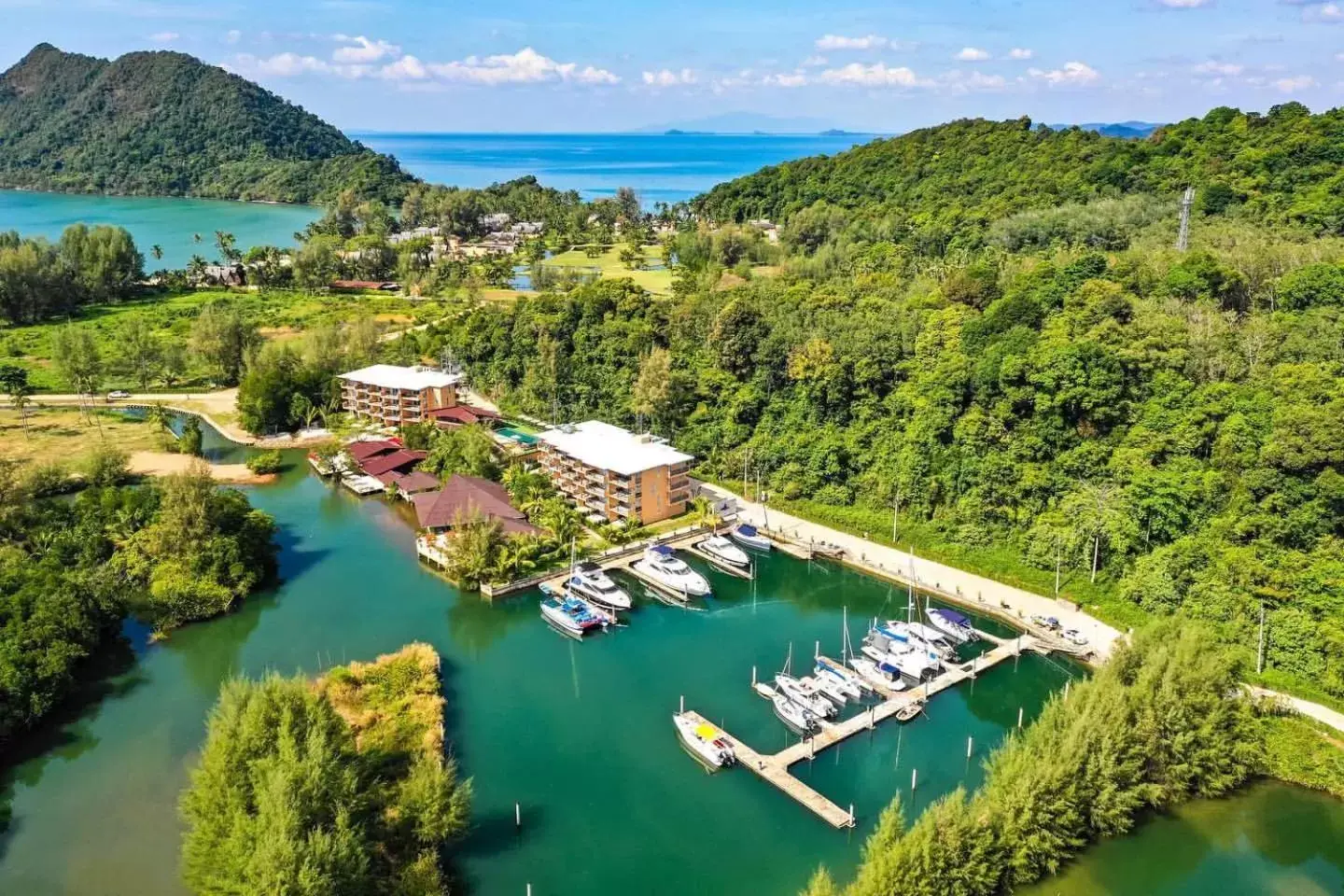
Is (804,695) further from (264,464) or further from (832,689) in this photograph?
(264,464)

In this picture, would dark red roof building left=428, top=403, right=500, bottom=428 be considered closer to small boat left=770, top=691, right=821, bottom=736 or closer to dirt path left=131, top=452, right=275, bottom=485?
dirt path left=131, top=452, right=275, bottom=485

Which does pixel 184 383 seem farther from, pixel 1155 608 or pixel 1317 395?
pixel 1317 395

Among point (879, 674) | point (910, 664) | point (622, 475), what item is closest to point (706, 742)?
point (879, 674)

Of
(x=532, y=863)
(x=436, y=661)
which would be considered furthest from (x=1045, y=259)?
(x=532, y=863)

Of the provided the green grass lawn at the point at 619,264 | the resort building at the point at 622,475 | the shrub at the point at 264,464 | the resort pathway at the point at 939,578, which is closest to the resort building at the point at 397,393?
the shrub at the point at 264,464

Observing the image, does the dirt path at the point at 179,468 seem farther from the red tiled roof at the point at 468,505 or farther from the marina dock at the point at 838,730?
the marina dock at the point at 838,730

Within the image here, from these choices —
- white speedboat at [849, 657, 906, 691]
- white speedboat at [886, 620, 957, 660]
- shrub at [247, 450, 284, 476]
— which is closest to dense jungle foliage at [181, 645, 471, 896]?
white speedboat at [849, 657, 906, 691]
